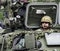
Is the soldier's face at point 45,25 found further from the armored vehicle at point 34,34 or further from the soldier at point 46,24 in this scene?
the armored vehicle at point 34,34

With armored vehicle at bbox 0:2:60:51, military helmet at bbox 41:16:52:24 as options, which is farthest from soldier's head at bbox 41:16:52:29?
armored vehicle at bbox 0:2:60:51

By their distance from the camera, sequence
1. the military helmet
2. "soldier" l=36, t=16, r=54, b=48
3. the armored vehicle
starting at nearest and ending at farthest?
the armored vehicle, "soldier" l=36, t=16, r=54, b=48, the military helmet

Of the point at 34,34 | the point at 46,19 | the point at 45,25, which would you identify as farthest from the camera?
the point at 46,19

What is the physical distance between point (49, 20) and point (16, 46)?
1357 mm

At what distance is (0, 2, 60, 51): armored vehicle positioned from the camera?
5.97 metres

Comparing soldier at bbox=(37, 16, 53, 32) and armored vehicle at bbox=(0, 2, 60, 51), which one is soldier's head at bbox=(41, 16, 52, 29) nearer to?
soldier at bbox=(37, 16, 53, 32)

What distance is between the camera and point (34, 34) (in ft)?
21.4

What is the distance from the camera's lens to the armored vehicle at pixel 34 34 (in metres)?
5.97

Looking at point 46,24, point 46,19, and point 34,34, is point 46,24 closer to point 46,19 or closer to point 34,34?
point 46,19

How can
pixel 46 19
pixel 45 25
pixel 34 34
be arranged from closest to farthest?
pixel 34 34 → pixel 45 25 → pixel 46 19

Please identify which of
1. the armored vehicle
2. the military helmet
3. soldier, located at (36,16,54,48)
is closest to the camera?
the armored vehicle

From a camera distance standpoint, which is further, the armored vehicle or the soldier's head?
the soldier's head

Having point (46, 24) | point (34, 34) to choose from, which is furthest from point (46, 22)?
point (34, 34)

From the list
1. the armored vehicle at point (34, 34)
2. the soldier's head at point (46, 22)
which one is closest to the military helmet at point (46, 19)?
the soldier's head at point (46, 22)
